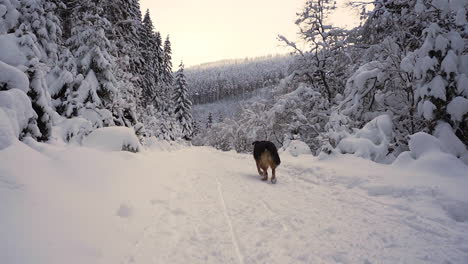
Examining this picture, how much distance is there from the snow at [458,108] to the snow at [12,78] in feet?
34.8

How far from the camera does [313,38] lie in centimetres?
1756

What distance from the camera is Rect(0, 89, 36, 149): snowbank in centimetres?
384

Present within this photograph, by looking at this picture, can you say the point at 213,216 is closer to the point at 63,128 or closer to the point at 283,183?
Result: the point at 283,183

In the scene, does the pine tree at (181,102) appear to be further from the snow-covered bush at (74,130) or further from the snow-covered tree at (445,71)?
the snow-covered tree at (445,71)

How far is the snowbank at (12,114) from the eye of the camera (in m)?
3.84

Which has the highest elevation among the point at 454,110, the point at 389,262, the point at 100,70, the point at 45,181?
the point at 100,70

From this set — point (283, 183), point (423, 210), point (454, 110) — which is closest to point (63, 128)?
point (283, 183)

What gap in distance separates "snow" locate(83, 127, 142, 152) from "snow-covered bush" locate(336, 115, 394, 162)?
7.82 meters

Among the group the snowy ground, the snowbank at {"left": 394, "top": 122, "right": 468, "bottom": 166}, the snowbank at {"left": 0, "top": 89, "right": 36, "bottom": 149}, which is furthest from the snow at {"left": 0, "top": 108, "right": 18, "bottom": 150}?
the snowbank at {"left": 394, "top": 122, "right": 468, "bottom": 166}

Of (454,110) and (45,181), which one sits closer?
(45,181)

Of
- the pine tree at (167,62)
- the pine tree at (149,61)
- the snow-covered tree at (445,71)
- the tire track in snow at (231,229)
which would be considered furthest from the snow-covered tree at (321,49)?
the pine tree at (167,62)

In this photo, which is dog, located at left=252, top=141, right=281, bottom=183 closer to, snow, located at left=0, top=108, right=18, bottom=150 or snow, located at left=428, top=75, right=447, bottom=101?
snow, located at left=428, top=75, right=447, bottom=101

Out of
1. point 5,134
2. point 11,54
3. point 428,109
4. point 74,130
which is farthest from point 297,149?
point 5,134

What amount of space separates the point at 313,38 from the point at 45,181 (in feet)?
56.5
